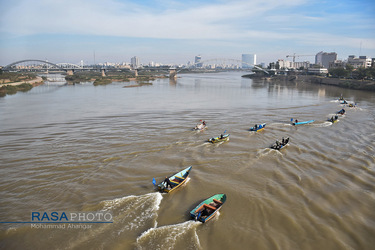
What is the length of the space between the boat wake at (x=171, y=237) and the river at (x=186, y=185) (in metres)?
0.03

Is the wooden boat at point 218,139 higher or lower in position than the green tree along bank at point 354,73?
lower

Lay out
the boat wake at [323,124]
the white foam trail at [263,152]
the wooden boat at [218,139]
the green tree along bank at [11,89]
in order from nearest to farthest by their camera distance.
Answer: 1. the white foam trail at [263,152]
2. the wooden boat at [218,139]
3. the boat wake at [323,124]
4. the green tree along bank at [11,89]

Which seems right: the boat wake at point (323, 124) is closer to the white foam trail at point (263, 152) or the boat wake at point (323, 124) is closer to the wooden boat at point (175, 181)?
the white foam trail at point (263, 152)

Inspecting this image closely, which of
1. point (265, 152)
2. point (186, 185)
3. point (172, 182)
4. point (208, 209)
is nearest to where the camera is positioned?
point (208, 209)

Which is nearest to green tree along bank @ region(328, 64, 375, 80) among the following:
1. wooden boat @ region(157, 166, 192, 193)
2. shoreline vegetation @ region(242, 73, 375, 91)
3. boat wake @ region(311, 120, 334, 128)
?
shoreline vegetation @ region(242, 73, 375, 91)

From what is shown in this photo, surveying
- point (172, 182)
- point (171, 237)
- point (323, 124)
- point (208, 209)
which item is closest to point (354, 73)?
point (323, 124)

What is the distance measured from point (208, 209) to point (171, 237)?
1.57m

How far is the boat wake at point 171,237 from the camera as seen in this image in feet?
21.7

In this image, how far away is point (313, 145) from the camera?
14398mm

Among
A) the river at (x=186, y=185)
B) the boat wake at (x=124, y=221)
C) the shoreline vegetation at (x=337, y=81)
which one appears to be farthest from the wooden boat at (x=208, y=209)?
the shoreline vegetation at (x=337, y=81)

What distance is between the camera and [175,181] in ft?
31.5

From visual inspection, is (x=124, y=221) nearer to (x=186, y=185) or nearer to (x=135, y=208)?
(x=135, y=208)

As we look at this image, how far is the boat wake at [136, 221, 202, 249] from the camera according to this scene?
261 inches

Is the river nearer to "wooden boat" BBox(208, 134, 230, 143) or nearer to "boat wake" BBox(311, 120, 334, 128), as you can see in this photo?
"wooden boat" BBox(208, 134, 230, 143)
